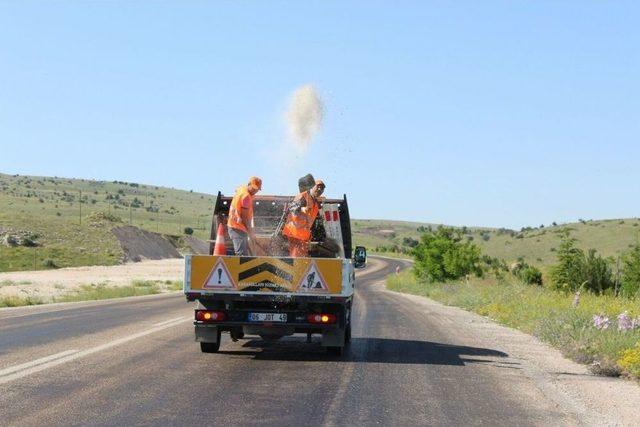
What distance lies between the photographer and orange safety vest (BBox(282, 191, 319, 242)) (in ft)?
44.6

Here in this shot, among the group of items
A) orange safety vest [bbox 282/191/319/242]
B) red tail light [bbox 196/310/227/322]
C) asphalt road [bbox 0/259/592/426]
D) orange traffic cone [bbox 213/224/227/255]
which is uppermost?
orange safety vest [bbox 282/191/319/242]

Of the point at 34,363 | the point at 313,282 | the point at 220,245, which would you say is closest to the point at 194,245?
the point at 220,245

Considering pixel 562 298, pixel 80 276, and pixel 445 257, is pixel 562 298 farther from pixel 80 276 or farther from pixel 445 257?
pixel 80 276

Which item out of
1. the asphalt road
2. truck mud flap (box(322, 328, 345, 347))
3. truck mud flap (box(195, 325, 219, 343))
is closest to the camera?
the asphalt road

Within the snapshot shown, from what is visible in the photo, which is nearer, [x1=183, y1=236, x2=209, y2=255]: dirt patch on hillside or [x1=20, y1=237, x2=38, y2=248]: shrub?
[x1=20, y1=237, x2=38, y2=248]: shrub

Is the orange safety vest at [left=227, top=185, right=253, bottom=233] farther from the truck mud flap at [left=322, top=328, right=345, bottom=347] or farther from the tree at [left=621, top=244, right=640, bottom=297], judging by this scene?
the tree at [left=621, top=244, right=640, bottom=297]

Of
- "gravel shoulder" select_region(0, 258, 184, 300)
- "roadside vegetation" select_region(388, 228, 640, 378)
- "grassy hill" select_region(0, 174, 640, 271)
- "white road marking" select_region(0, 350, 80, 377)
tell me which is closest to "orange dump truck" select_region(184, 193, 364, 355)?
"white road marking" select_region(0, 350, 80, 377)

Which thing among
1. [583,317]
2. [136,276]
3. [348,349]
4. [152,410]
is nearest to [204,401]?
[152,410]

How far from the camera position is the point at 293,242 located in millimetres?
13641

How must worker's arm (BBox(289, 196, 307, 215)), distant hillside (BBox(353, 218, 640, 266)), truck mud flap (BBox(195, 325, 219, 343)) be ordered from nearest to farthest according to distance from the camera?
truck mud flap (BBox(195, 325, 219, 343)), worker's arm (BBox(289, 196, 307, 215)), distant hillside (BBox(353, 218, 640, 266))

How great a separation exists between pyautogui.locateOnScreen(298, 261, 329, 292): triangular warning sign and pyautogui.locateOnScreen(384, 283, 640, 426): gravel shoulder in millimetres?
3031

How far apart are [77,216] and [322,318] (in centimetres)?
10233

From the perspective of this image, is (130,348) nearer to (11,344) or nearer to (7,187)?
(11,344)

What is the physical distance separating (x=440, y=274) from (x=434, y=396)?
44.3 metres
